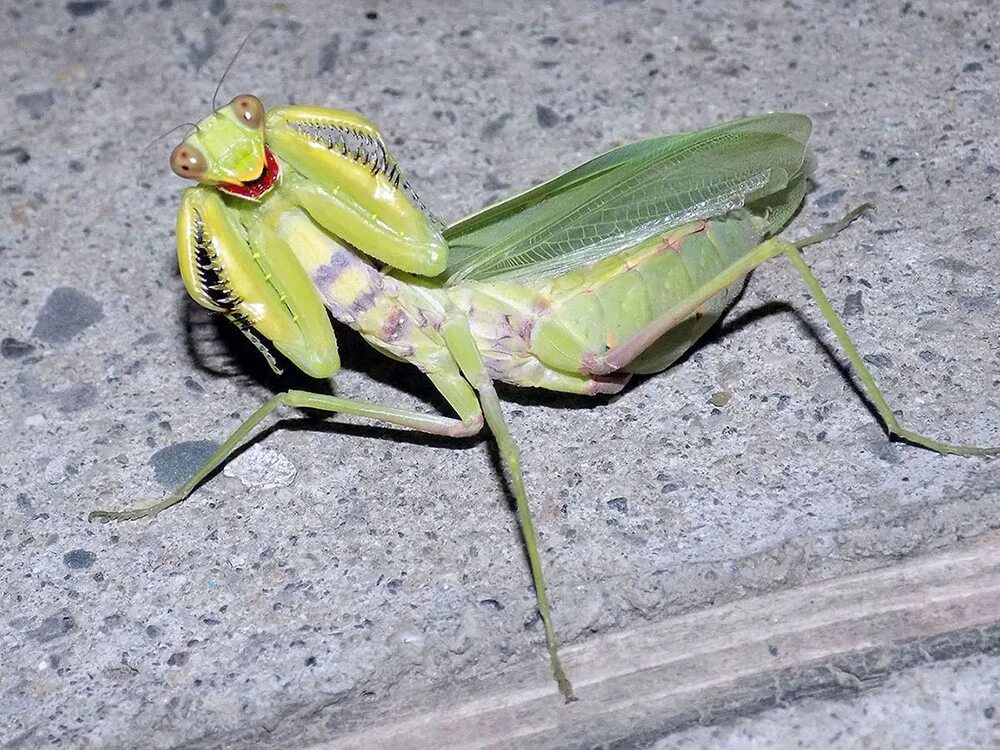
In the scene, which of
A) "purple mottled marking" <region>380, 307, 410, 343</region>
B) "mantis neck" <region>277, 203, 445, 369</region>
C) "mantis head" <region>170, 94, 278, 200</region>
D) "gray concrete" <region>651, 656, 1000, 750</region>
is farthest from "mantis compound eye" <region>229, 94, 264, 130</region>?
"gray concrete" <region>651, 656, 1000, 750</region>

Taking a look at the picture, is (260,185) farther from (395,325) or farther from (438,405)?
(438,405)

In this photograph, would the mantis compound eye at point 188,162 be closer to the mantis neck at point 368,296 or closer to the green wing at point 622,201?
the mantis neck at point 368,296

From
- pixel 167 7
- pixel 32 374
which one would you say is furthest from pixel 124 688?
pixel 167 7

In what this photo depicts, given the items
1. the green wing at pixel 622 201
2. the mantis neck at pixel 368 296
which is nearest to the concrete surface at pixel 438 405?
the mantis neck at pixel 368 296

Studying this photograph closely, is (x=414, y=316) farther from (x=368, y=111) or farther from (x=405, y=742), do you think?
(x=368, y=111)

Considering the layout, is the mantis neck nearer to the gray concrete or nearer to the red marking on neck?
the red marking on neck

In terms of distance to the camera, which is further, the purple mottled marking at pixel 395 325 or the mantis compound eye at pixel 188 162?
the purple mottled marking at pixel 395 325
